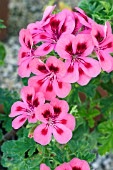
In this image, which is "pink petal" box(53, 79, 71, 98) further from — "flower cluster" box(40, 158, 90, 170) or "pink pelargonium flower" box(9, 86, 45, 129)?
"flower cluster" box(40, 158, 90, 170)

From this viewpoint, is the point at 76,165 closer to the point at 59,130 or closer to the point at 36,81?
the point at 59,130

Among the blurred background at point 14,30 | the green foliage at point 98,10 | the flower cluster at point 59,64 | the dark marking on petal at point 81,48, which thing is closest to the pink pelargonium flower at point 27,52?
the flower cluster at point 59,64

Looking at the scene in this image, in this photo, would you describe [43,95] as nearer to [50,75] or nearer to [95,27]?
[50,75]

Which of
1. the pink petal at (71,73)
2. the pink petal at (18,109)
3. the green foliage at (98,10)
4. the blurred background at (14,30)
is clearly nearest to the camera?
the pink petal at (71,73)

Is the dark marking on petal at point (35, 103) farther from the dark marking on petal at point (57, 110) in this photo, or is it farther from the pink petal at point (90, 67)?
the pink petal at point (90, 67)

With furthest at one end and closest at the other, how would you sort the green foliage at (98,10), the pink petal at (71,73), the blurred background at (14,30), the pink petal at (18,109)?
1. the blurred background at (14,30)
2. the green foliage at (98,10)
3. the pink petal at (18,109)
4. the pink petal at (71,73)

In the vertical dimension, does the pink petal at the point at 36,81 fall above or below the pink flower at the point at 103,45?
below

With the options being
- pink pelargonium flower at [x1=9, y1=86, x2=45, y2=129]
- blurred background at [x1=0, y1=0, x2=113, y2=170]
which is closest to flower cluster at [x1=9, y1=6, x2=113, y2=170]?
pink pelargonium flower at [x1=9, y1=86, x2=45, y2=129]
